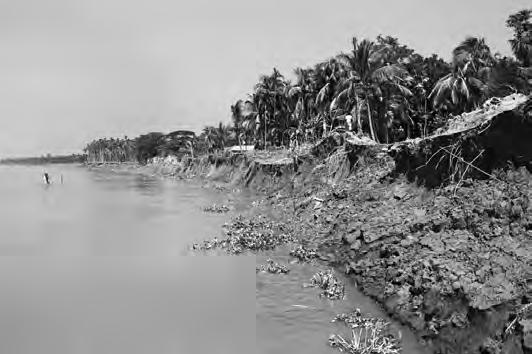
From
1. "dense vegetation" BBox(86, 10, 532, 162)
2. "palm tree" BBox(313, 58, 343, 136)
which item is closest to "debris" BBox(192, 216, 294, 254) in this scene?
"dense vegetation" BBox(86, 10, 532, 162)

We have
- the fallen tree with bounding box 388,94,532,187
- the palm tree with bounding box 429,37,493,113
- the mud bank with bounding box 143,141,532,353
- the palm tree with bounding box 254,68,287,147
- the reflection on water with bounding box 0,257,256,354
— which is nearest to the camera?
the mud bank with bounding box 143,141,532,353

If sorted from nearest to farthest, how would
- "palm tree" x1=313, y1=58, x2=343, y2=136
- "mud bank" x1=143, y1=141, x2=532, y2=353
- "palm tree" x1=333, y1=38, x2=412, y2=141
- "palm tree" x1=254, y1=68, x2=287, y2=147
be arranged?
"mud bank" x1=143, y1=141, x2=532, y2=353 < "palm tree" x1=333, y1=38, x2=412, y2=141 < "palm tree" x1=313, y1=58, x2=343, y2=136 < "palm tree" x1=254, y1=68, x2=287, y2=147

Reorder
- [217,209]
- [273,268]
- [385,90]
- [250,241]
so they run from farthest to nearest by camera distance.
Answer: [385,90] → [217,209] → [250,241] → [273,268]

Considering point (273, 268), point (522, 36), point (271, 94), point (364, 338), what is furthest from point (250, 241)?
point (271, 94)

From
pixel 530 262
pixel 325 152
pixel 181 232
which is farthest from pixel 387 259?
pixel 325 152

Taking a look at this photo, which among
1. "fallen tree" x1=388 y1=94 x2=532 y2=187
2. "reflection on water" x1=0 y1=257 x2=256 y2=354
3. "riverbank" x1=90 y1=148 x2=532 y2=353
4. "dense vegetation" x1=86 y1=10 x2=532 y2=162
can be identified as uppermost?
"dense vegetation" x1=86 y1=10 x2=532 y2=162

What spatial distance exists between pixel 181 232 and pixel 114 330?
1607cm

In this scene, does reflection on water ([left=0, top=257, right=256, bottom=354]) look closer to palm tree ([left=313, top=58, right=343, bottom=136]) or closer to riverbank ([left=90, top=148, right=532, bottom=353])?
riverbank ([left=90, top=148, right=532, bottom=353])

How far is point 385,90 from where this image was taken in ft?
147

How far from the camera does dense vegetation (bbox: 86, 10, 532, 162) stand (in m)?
36.6

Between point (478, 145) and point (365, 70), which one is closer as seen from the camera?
point (478, 145)

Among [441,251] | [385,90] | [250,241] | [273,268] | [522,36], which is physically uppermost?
[522,36]

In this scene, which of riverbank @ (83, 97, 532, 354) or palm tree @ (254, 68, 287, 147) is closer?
riverbank @ (83, 97, 532, 354)

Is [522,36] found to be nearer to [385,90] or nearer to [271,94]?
[385,90]
